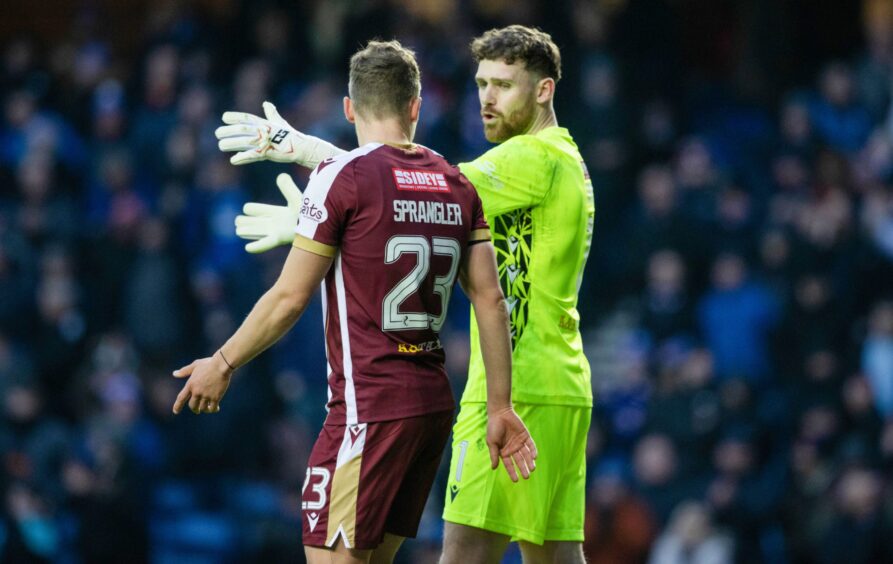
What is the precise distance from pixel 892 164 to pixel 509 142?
291 inches

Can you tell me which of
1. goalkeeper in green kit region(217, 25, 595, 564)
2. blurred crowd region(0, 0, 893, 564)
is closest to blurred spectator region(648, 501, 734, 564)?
blurred crowd region(0, 0, 893, 564)

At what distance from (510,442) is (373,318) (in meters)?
0.68

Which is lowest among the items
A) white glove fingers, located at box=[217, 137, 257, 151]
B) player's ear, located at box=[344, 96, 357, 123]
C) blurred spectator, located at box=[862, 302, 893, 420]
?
blurred spectator, located at box=[862, 302, 893, 420]

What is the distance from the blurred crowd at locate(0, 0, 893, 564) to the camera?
10.5 m

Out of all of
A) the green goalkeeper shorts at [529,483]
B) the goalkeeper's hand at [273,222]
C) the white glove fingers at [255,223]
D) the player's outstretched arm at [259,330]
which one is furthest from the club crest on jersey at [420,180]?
the green goalkeeper shorts at [529,483]

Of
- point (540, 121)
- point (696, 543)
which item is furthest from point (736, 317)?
point (540, 121)

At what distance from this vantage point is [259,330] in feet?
14.6

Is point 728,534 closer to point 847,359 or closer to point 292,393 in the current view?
point 847,359

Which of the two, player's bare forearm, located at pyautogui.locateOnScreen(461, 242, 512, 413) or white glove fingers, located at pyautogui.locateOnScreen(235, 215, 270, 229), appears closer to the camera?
player's bare forearm, located at pyautogui.locateOnScreen(461, 242, 512, 413)

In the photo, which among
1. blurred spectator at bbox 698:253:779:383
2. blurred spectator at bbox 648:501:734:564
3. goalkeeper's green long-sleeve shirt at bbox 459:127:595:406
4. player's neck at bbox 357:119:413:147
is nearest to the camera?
player's neck at bbox 357:119:413:147

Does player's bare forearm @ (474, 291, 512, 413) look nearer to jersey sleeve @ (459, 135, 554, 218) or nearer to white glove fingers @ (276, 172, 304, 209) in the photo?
jersey sleeve @ (459, 135, 554, 218)

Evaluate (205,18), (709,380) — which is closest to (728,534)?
(709,380)

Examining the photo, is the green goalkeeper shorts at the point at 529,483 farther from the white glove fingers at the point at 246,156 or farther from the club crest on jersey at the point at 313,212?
the white glove fingers at the point at 246,156

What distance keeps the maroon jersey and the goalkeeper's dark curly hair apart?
882 mm
